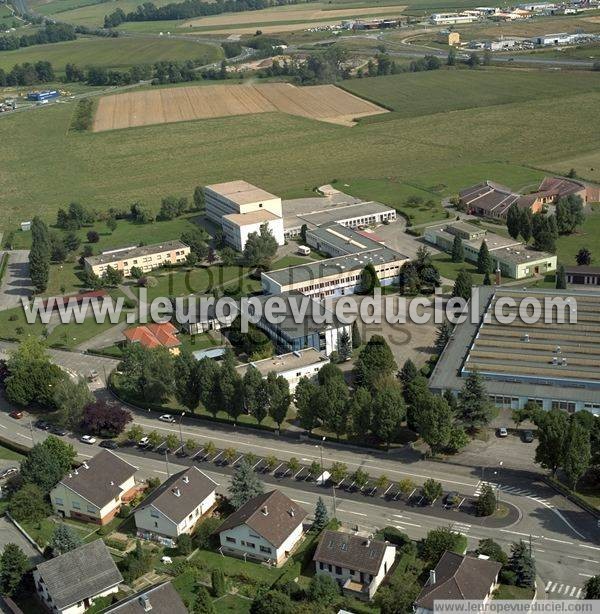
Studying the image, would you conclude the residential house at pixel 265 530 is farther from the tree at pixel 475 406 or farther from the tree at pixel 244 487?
the tree at pixel 475 406

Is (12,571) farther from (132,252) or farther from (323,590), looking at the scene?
(132,252)

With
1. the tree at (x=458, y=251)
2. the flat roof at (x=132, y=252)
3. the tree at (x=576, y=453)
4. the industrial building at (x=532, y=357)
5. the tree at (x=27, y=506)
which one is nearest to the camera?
the tree at (x=576, y=453)

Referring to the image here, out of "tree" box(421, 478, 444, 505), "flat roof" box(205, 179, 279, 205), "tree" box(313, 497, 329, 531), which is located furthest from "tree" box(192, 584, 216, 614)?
"flat roof" box(205, 179, 279, 205)

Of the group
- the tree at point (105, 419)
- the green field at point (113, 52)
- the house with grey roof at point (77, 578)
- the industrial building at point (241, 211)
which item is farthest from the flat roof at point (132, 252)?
the green field at point (113, 52)

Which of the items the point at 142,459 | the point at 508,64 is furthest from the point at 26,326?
the point at 508,64

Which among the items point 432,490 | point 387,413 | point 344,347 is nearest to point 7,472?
point 387,413

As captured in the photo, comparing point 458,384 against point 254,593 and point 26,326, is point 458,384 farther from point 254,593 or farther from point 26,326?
point 26,326
